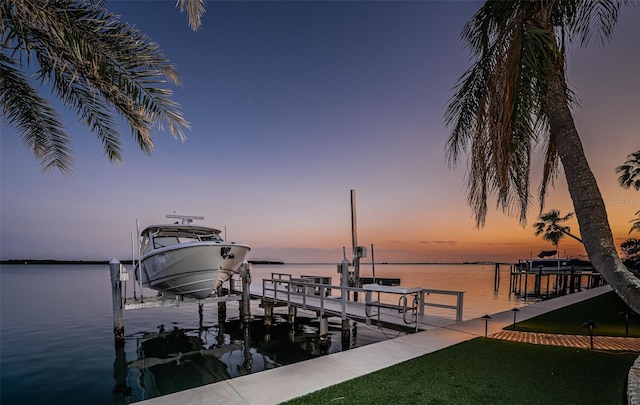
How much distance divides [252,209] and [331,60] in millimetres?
15524

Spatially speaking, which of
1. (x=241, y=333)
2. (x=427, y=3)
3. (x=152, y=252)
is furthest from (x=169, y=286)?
(x=427, y=3)

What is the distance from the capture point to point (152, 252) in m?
14.1

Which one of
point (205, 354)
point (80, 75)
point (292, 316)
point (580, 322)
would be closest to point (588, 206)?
point (80, 75)

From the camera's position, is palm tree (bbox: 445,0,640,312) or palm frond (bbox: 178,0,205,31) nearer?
palm tree (bbox: 445,0,640,312)

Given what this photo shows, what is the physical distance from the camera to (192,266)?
13516 mm

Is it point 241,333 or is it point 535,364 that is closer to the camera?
point 535,364

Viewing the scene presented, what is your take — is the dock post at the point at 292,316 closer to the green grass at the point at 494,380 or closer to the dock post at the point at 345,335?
the dock post at the point at 345,335

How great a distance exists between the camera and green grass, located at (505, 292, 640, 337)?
31.2ft

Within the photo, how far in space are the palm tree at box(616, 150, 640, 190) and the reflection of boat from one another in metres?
24.0

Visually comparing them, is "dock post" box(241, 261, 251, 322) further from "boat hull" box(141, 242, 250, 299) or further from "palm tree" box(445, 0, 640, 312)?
"palm tree" box(445, 0, 640, 312)

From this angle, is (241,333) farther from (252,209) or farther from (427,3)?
(427,3)

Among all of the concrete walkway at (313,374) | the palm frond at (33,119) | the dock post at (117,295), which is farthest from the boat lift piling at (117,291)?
the concrete walkway at (313,374)

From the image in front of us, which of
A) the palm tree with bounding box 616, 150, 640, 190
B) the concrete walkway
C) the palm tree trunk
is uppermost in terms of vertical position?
the palm tree with bounding box 616, 150, 640, 190

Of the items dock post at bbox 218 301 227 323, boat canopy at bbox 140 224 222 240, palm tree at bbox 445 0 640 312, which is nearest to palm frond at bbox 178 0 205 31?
palm tree at bbox 445 0 640 312
